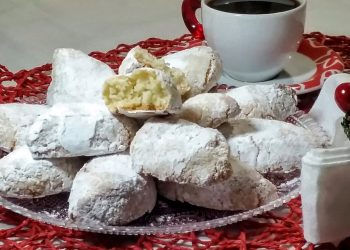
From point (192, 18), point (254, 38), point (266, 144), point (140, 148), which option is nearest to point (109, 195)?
point (140, 148)

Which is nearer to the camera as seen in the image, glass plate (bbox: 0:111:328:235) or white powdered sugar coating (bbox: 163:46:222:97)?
glass plate (bbox: 0:111:328:235)

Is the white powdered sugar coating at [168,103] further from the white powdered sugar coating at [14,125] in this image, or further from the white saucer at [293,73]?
the white saucer at [293,73]

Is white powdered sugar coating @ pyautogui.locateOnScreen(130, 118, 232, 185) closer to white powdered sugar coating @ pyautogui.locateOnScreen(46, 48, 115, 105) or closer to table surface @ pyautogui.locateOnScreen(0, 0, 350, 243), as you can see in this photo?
white powdered sugar coating @ pyautogui.locateOnScreen(46, 48, 115, 105)

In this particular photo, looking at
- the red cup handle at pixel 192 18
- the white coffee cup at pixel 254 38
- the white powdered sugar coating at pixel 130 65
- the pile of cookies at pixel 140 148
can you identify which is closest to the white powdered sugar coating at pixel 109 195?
the pile of cookies at pixel 140 148

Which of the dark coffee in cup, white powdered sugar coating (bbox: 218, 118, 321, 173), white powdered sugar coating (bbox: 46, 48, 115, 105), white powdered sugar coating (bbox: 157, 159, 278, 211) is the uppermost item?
the dark coffee in cup

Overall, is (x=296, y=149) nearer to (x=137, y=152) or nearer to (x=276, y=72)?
(x=137, y=152)

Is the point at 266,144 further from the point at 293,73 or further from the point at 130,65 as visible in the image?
the point at 293,73

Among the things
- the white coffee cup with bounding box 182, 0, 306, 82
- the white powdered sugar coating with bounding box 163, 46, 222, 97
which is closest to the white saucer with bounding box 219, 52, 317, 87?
the white coffee cup with bounding box 182, 0, 306, 82
